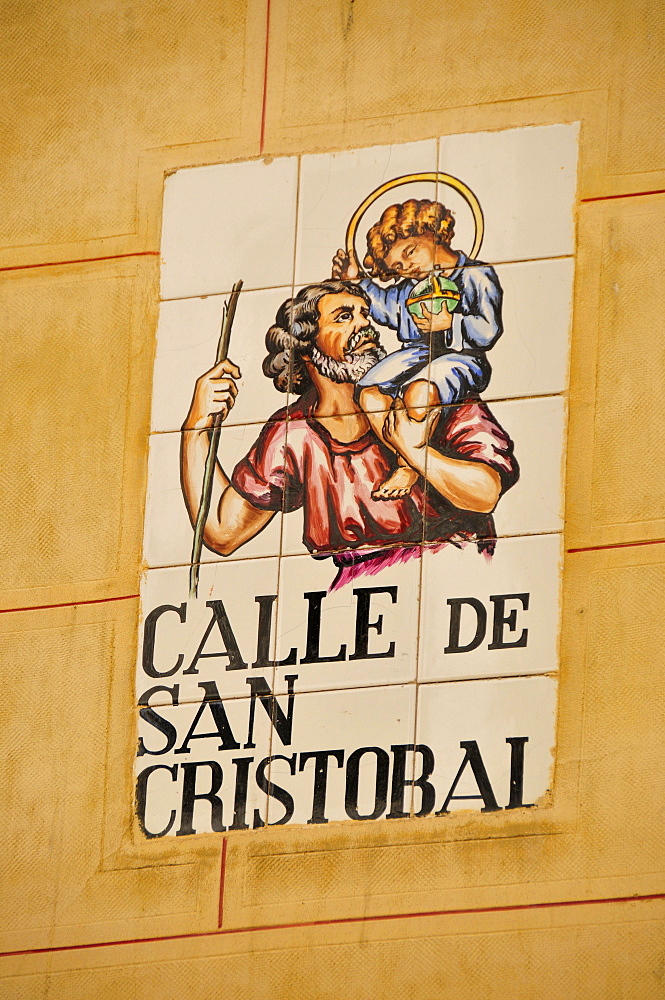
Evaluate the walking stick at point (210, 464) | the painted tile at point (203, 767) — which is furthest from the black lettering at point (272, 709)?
the walking stick at point (210, 464)

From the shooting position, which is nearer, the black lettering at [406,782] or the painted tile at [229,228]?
the black lettering at [406,782]

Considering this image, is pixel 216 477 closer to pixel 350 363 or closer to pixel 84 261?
pixel 350 363

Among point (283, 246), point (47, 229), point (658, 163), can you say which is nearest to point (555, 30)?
point (658, 163)

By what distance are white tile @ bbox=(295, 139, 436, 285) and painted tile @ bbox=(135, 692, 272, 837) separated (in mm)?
1172

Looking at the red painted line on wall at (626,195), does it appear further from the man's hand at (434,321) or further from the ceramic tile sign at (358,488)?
the man's hand at (434,321)

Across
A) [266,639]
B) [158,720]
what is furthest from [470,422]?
[158,720]

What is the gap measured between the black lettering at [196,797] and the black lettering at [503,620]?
744mm

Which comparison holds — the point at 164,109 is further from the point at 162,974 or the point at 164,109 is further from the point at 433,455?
the point at 162,974

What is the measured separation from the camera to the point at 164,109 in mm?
6102

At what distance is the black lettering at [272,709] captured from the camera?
540 cm

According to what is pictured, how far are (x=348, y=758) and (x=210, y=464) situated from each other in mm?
882

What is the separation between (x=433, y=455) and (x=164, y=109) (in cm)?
133

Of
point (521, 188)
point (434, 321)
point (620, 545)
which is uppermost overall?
point (521, 188)

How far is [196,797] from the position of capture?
5430mm
